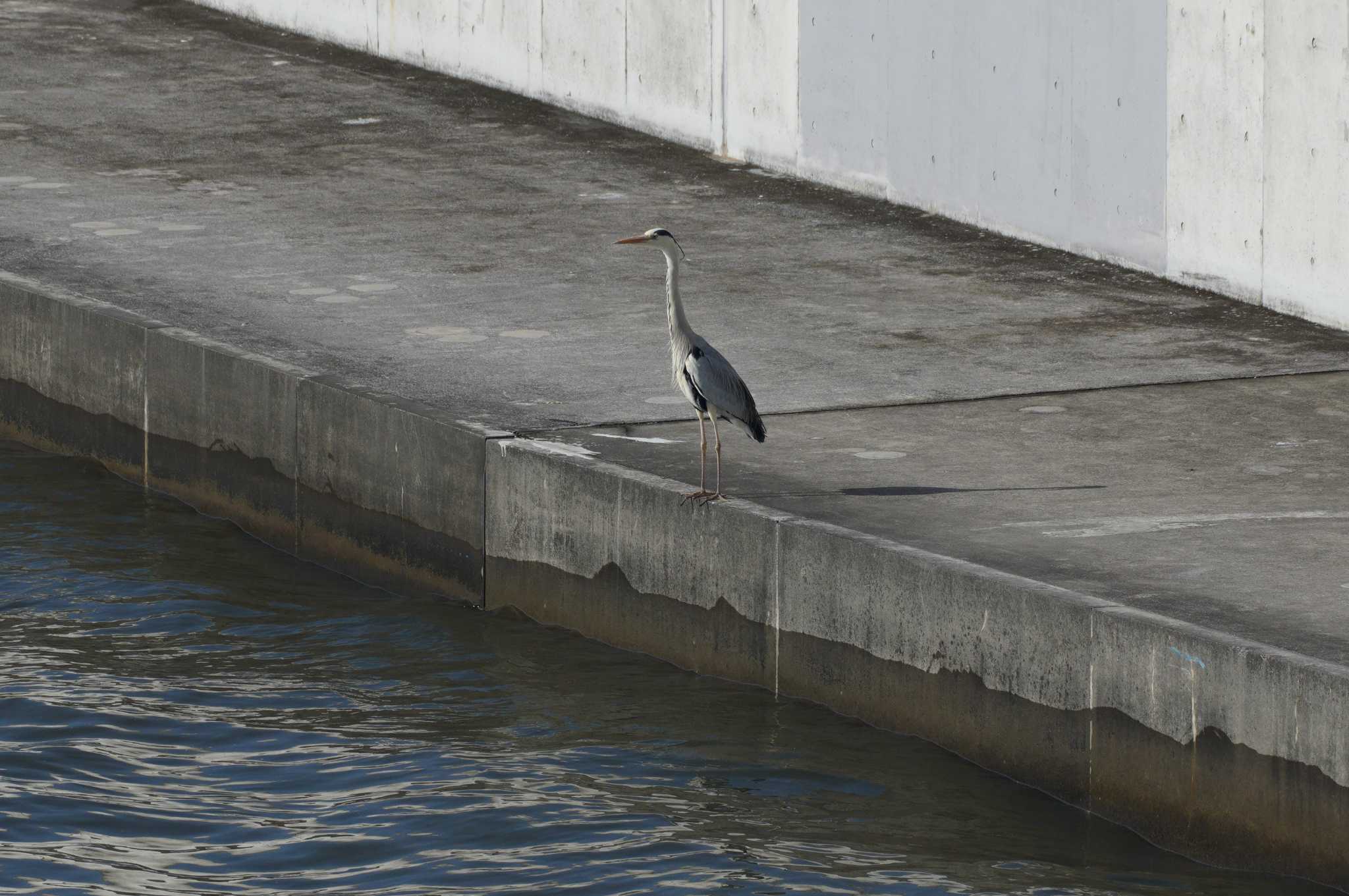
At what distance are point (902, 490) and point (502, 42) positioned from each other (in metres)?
10.6

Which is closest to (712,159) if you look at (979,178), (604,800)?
(979,178)

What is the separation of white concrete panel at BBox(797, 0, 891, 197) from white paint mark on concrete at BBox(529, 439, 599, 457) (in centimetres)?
623

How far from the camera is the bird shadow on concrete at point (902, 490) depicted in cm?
1020

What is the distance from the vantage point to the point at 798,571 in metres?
9.59

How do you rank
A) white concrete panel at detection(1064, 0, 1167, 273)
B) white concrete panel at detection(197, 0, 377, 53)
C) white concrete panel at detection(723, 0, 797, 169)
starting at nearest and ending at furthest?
1. white concrete panel at detection(1064, 0, 1167, 273)
2. white concrete panel at detection(723, 0, 797, 169)
3. white concrete panel at detection(197, 0, 377, 53)

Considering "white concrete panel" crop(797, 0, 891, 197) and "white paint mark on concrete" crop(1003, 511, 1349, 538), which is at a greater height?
"white concrete panel" crop(797, 0, 891, 197)

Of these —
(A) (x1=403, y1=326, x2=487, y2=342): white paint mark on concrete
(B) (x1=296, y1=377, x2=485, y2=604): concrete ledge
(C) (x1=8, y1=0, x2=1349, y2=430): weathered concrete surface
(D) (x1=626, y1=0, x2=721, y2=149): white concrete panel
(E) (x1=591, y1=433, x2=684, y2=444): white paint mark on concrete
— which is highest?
(D) (x1=626, y1=0, x2=721, y2=149): white concrete panel

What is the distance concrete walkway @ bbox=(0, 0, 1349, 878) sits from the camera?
32.0 ft

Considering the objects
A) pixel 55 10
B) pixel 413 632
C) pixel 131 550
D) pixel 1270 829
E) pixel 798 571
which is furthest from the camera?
pixel 55 10

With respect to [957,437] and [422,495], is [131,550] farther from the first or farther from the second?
[957,437]

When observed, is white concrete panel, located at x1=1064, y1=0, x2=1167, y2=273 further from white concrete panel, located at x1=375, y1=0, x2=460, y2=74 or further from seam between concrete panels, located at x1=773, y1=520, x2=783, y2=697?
white concrete panel, located at x1=375, y1=0, x2=460, y2=74

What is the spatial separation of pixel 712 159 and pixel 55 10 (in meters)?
8.72

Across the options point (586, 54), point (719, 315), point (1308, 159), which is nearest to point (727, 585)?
point (719, 315)

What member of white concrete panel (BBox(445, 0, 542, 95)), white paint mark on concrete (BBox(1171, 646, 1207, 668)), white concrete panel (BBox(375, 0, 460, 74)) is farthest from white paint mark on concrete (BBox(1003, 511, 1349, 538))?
white concrete panel (BBox(375, 0, 460, 74))
